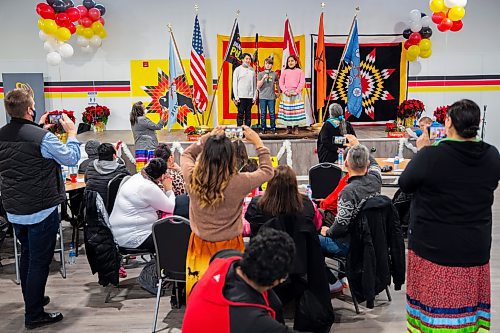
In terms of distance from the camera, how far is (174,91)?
30.2 ft

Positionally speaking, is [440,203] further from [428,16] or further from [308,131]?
[428,16]

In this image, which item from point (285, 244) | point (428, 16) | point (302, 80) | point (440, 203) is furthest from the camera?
point (428, 16)

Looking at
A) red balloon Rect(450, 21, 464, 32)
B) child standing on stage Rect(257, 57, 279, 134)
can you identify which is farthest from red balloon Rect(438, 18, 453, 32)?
child standing on stage Rect(257, 57, 279, 134)

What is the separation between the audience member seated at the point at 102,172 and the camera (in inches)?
188

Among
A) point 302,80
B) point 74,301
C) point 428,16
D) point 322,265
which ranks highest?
point 428,16

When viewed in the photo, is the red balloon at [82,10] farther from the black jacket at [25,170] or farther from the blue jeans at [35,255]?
the blue jeans at [35,255]

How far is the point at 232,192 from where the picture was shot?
2857 millimetres

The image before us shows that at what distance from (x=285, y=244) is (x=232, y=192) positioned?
3.58ft

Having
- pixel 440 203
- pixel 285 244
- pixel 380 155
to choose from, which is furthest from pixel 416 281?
pixel 380 155

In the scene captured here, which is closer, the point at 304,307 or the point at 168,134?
the point at 304,307

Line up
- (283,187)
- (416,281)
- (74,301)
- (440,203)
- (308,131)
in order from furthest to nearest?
(308,131), (74,301), (283,187), (416,281), (440,203)

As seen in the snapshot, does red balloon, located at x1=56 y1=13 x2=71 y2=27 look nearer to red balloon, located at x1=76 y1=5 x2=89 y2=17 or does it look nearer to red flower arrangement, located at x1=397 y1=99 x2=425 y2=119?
red balloon, located at x1=76 y1=5 x2=89 y2=17

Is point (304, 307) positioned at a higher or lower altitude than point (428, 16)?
lower

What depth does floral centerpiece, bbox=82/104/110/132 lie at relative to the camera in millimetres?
9766
